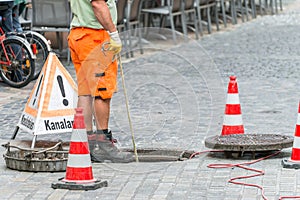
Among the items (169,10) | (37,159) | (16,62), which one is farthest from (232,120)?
(169,10)

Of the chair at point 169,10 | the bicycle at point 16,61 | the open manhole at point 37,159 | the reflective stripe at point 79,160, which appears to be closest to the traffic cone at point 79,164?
the reflective stripe at point 79,160

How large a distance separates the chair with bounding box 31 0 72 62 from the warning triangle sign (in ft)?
21.1

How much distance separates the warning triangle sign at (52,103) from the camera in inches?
323

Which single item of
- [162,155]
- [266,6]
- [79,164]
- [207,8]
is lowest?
[266,6]

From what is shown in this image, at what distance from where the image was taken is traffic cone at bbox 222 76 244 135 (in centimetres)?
848

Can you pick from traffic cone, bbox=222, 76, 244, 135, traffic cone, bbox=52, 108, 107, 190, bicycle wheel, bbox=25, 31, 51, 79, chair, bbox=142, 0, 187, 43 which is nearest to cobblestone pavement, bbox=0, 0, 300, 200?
traffic cone, bbox=52, 108, 107, 190

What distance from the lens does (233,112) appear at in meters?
8.52

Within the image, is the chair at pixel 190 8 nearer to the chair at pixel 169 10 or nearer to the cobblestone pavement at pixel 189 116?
the chair at pixel 169 10

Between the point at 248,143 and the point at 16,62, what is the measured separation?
5.28 metres

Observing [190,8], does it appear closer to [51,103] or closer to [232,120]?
[232,120]

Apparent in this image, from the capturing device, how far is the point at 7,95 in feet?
39.3

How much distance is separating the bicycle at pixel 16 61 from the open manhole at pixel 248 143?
15.0 feet

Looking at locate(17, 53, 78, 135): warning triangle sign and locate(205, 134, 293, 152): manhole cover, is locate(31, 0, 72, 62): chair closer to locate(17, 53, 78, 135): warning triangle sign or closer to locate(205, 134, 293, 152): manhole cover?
locate(17, 53, 78, 135): warning triangle sign

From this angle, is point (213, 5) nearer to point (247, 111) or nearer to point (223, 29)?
point (223, 29)
